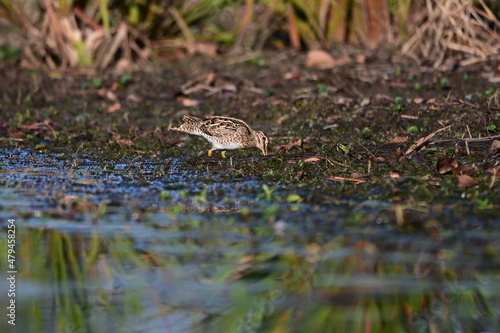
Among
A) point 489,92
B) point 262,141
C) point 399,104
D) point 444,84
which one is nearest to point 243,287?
point 262,141

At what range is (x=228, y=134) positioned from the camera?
29.2ft

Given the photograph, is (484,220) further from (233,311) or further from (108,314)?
(108,314)

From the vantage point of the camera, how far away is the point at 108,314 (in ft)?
13.7

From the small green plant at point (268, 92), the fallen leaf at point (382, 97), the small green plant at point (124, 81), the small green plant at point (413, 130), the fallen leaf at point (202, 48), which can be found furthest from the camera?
the fallen leaf at point (202, 48)

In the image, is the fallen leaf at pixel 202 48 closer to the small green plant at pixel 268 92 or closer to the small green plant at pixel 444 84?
the small green plant at pixel 268 92

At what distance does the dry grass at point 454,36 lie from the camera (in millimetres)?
11117

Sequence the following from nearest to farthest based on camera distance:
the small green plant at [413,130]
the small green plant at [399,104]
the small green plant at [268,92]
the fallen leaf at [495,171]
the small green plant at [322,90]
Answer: the fallen leaf at [495,171]
the small green plant at [413,130]
the small green plant at [399,104]
the small green plant at [322,90]
the small green plant at [268,92]

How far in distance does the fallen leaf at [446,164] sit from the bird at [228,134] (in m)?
2.16

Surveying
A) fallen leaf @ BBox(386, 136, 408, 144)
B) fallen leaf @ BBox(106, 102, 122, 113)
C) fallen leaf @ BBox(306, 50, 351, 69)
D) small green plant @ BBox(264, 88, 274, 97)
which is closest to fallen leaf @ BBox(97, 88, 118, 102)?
fallen leaf @ BBox(106, 102, 122, 113)

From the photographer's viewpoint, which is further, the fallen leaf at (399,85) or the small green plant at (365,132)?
the fallen leaf at (399,85)

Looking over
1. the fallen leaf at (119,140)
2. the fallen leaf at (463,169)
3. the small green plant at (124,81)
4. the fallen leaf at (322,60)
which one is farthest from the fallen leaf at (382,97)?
the small green plant at (124,81)

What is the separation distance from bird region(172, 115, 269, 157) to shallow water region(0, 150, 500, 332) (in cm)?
168

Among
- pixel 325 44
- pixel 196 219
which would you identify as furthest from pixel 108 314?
pixel 325 44

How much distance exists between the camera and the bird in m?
8.84
